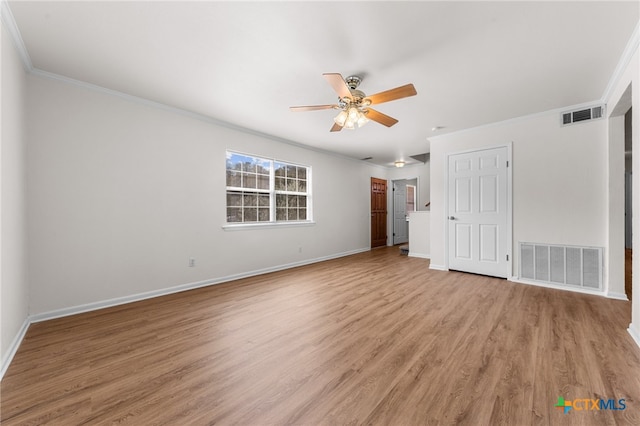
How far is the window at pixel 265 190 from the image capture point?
177 inches

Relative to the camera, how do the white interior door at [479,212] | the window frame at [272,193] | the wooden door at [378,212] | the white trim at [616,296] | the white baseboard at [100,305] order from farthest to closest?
the wooden door at [378,212] < the window frame at [272,193] < the white interior door at [479,212] < the white trim at [616,296] < the white baseboard at [100,305]

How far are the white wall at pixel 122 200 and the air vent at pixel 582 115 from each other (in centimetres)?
461


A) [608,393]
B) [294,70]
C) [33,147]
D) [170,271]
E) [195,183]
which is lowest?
[608,393]

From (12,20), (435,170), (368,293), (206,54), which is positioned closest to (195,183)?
(206,54)

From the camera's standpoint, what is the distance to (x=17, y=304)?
7.55 feet

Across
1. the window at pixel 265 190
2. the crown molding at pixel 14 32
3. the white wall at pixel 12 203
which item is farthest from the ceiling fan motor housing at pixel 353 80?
the white wall at pixel 12 203

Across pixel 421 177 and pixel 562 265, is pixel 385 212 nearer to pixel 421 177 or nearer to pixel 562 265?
pixel 421 177

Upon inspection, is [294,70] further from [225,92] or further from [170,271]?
[170,271]

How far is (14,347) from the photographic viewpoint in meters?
2.13

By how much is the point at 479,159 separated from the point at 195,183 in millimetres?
4592

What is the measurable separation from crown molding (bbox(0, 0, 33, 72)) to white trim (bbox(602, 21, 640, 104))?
A: 15.4ft

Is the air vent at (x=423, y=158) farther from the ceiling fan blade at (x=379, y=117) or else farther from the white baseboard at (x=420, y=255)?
the ceiling fan blade at (x=379, y=117)

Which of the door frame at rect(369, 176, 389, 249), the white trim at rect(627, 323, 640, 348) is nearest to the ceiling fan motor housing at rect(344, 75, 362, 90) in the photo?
the white trim at rect(627, 323, 640, 348)

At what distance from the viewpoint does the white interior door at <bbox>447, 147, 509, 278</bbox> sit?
13.9ft
